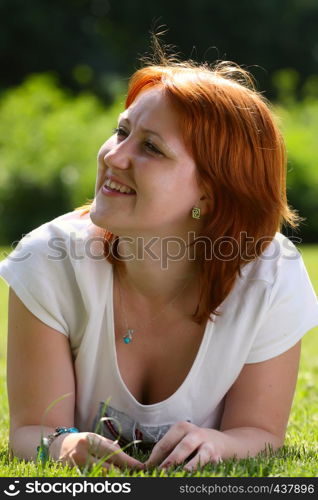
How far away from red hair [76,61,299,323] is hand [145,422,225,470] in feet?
1.87

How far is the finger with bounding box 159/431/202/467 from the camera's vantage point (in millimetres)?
2832

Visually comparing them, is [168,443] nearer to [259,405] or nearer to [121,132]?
[259,405]

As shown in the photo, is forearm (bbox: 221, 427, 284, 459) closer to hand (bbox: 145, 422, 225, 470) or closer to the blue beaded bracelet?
hand (bbox: 145, 422, 225, 470)

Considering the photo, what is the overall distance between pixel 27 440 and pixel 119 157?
1043 mm

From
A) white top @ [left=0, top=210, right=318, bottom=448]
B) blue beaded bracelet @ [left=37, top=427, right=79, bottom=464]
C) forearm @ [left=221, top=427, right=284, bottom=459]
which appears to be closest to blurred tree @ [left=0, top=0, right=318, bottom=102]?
white top @ [left=0, top=210, right=318, bottom=448]

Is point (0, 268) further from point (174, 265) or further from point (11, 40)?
point (11, 40)

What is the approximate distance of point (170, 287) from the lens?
350cm

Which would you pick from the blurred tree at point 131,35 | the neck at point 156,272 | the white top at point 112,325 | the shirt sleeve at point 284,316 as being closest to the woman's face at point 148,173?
the neck at point 156,272

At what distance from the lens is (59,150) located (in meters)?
16.1

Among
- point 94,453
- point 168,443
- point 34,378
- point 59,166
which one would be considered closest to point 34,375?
point 34,378

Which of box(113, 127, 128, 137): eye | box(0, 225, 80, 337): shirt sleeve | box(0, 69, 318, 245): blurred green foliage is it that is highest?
box(113, 127, 128, 137): eye

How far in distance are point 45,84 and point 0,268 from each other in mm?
16815
